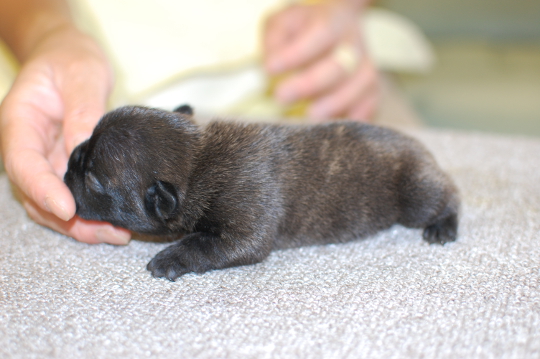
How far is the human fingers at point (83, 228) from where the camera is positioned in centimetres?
212

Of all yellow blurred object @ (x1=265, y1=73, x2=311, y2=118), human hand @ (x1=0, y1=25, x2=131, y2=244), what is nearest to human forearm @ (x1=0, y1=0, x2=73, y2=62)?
human hand @ (x1=0, y1=25, x2=131, y2=244)

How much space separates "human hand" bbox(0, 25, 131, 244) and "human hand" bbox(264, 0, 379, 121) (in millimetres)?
1673

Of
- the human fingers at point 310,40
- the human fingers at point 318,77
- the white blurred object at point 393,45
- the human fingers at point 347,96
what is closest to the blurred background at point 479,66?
the white blurred object at point 393,45

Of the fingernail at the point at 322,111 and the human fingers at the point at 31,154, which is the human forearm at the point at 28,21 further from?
the fingernail at the point at 322,111

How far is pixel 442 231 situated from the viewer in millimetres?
2219

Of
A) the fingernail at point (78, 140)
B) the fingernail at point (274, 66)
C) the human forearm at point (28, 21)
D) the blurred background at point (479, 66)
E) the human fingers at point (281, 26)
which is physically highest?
the human forearm at point (28, 21)

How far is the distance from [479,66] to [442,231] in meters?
4.76

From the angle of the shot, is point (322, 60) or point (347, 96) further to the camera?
point (347, 96)

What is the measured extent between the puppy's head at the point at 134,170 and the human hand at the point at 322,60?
5.85 ft

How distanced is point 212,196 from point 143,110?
1.62 feet

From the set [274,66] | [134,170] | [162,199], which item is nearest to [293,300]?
[162,199]

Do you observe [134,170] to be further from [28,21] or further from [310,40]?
[310,40]

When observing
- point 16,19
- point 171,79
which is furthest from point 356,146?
point 16,19

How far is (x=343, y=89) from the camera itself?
13.6 feet
